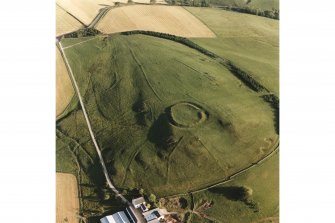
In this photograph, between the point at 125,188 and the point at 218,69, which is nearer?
the point at 125,188

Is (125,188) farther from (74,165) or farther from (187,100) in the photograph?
(187,100)

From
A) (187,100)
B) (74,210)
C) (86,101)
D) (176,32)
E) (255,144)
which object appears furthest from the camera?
(176,32)

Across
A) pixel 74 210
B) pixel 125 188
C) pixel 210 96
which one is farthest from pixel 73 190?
pixel 210 96

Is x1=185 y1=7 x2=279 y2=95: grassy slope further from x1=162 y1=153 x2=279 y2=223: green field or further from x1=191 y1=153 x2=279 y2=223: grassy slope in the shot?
x1=162 y1=153 x2=279 y2=223: green field

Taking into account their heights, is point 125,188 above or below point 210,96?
→ below

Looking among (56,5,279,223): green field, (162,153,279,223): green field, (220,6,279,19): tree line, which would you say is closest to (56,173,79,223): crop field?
(56,5,279,223): green field

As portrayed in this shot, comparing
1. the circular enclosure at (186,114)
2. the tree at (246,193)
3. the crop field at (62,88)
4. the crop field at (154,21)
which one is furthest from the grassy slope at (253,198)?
the crop field at (154,21)

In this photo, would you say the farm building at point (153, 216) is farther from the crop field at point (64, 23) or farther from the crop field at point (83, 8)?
the crop field at point (83, 8)
